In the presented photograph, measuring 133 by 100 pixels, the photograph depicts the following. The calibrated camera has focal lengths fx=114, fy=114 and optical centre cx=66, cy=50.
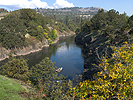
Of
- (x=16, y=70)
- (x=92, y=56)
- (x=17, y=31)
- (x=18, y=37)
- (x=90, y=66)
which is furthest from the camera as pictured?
(x=17, y=31)

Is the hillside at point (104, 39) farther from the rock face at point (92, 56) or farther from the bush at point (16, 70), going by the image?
the bush at point (16, 70)

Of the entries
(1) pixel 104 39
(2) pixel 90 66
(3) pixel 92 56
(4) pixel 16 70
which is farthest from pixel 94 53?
(4) pixel 16 70

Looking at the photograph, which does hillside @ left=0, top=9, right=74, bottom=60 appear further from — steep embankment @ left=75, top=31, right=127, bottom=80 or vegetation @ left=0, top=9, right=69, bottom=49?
steep embankment @ left=75, top=31, right=127, bottom=80

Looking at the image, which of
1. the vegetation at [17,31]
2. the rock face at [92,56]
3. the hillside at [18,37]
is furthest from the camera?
the vegetation at [17,31]

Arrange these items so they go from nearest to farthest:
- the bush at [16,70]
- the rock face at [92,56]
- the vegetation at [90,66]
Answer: the vegetation at [90,66] → the bush at [16,70] → the rock face at [92,56]

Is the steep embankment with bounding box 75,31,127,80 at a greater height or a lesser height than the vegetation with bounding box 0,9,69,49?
lesser

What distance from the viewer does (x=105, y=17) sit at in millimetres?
104438

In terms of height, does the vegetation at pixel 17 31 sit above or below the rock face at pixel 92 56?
above

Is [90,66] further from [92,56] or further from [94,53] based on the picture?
[94,53]

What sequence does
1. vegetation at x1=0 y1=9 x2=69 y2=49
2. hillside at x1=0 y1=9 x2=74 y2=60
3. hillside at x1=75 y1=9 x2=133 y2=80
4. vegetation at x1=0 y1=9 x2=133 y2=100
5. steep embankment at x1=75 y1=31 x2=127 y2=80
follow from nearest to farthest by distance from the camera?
vegetation at x1=0 y1=9 x2=133 y2=100, hillside at x1=75 y1=9 x2=133 y2=80, steep embankment at x1=75 y1=31 x2=127 y2=80, hillside at x1=0 y1=9 x2=74 y2=60, vegetation at x1=0 y1=9 x2=69 y2=49

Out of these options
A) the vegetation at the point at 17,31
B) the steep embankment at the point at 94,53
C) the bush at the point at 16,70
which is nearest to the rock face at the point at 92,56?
the steep embankment at the point at 94,53

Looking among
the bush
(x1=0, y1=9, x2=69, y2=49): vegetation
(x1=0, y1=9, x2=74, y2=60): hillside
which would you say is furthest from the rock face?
(x1=0, y1=9, x2=69, y2=49): vegetation

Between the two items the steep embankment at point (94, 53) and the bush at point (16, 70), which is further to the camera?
the steep embankment at point (94, 53)

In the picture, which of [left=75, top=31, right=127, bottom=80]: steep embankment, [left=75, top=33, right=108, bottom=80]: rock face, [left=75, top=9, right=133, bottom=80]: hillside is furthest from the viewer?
[left=75, top=31, right=127, bottom=80]: steep embankment
